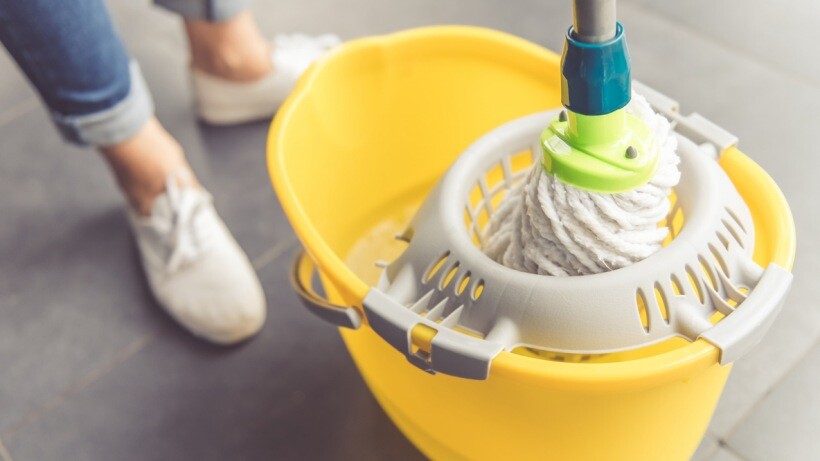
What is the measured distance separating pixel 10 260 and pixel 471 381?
2.31 feet

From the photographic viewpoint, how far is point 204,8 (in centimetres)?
106

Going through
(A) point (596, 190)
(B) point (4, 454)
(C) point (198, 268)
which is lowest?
(B) point (4, 454)

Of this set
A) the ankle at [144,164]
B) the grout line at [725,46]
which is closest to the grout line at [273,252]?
the ankle at [144,164]

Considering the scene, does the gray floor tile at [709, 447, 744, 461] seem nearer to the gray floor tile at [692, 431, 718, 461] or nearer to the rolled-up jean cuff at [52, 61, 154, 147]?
the gray floor tile at [692, 431, 718, 461]

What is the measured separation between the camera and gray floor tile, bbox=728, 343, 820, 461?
0.80m

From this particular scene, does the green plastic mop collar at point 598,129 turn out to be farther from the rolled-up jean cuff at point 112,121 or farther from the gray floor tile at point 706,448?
the rolled-up jean cuff at point 112,121

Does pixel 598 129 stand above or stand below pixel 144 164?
above

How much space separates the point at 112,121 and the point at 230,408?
1.07 feet

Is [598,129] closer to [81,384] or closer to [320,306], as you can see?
[320,306]

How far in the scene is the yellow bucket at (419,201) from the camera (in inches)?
22.8

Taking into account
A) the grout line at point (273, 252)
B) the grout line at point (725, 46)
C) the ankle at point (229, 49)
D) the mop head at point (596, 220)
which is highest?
the mop head at point (596, 220)

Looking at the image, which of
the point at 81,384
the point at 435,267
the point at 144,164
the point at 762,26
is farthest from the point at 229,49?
the point at 762,26

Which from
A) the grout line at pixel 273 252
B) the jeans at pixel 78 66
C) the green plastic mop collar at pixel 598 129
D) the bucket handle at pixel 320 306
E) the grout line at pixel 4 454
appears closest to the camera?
the green plastic mop collar at pixel 598 129

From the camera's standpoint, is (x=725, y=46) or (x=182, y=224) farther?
(x=725, y=46)
